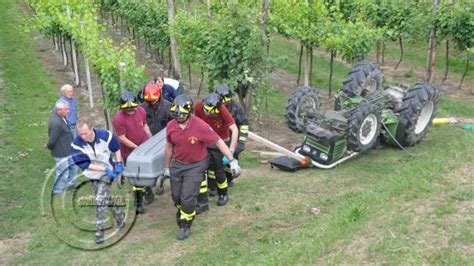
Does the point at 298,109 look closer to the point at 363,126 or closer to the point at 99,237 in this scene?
the point at 363,126

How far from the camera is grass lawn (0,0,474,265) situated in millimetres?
4566

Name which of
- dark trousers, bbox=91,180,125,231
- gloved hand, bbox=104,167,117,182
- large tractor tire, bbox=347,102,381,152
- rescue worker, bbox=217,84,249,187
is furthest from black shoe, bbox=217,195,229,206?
large tractor tire, bbox=347,102,381,152

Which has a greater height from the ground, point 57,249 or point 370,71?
point 370,71

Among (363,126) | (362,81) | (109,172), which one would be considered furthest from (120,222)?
(362,81)

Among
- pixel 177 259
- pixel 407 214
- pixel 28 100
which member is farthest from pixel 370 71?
pixel 28 100

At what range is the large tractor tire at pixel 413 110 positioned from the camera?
8.59m

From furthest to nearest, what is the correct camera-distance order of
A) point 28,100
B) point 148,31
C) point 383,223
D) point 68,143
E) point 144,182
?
point 148,31, point 28,100, point 68,143, point 144,182, point 383,223

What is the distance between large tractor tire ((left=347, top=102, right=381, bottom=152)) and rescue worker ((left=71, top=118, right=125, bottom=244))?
370 cm

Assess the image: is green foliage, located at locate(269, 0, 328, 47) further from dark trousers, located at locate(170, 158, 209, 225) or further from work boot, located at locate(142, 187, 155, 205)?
dark trousers, located at locate(170, 158, 209, 225)

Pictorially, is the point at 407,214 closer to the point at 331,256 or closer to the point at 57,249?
the point at 331,256

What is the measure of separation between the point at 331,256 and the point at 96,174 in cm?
281

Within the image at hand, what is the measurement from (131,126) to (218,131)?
1.15 m

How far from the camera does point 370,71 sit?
9.84 m

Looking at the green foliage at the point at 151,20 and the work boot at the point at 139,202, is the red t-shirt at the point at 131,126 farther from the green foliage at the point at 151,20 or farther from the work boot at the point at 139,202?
the green foliage at the point at 151,20
